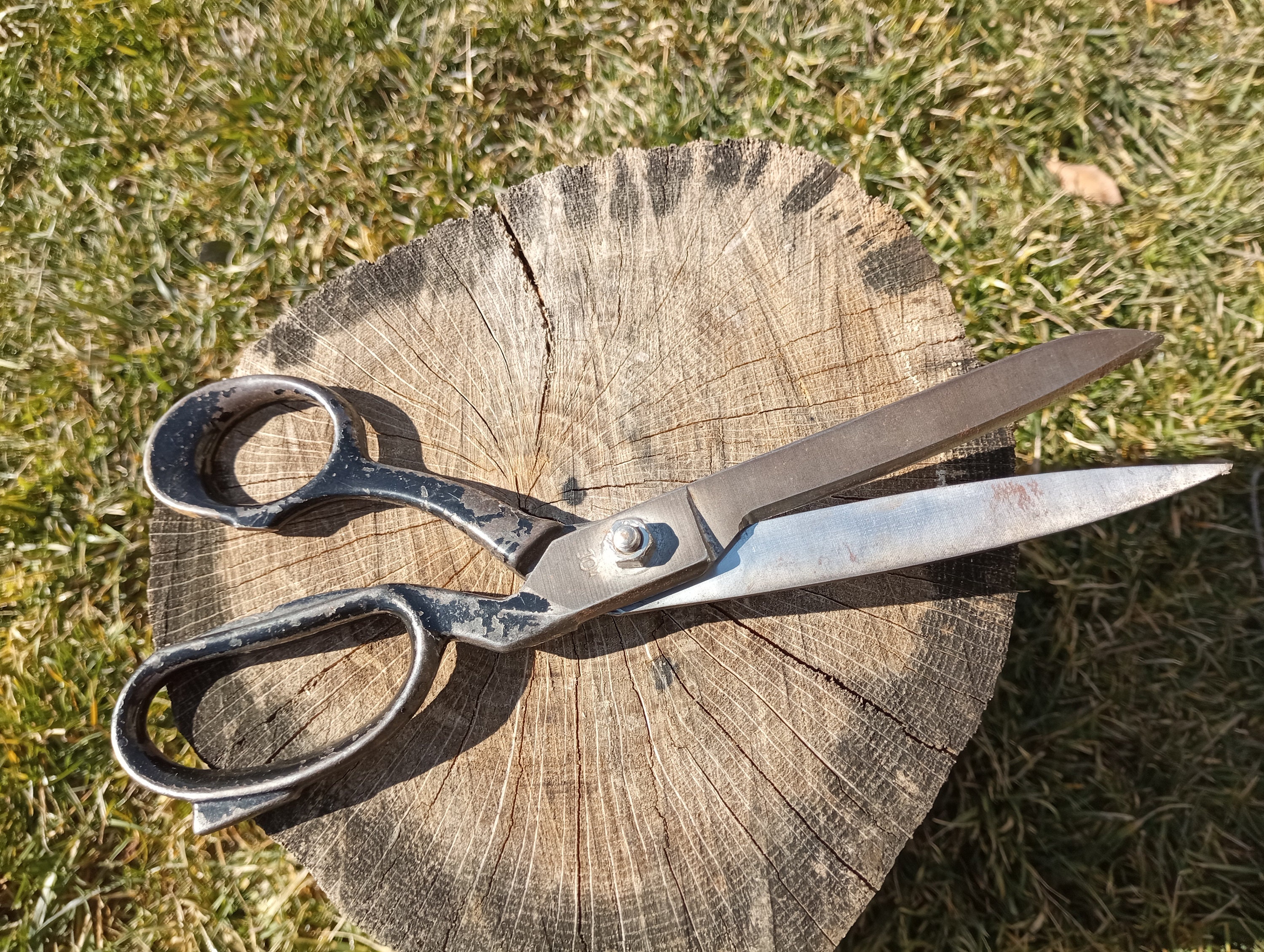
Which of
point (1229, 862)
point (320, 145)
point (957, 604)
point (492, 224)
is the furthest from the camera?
point (320, 145)

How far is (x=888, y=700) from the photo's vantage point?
A: 142 centimetres

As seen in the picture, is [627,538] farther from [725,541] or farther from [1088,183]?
[1088,183]

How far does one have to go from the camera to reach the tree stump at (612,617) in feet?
4.58

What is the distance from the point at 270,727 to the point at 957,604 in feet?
4.19

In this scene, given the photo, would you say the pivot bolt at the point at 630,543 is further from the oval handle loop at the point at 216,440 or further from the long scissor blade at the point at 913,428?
the oval handle loop at the point at 216,440

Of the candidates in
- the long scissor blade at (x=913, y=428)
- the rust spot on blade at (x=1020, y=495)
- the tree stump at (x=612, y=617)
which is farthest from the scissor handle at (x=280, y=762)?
the rust spot on blade at (x=1020, y=495)

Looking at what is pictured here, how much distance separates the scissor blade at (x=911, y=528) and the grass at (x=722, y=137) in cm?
111

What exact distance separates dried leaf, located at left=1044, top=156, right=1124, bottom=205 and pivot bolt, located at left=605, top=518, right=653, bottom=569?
1983 millimetres

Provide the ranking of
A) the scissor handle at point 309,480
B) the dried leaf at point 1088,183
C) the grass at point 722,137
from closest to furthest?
the scissor handle at point 309,480 < the grass at point 722,137 < the dried leaf at point 1088,183

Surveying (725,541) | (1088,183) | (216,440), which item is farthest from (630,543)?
(1088,183)

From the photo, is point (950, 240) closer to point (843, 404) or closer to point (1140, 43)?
point (1140, 43)

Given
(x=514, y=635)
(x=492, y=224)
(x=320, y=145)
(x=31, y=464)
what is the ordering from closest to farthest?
(x=514, y=635) → (x=492, y=224) → (x=31, y=464) → (x=320, y=145)

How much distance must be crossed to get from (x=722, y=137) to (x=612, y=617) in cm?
171

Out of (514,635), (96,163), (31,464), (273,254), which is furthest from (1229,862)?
(96,163)
